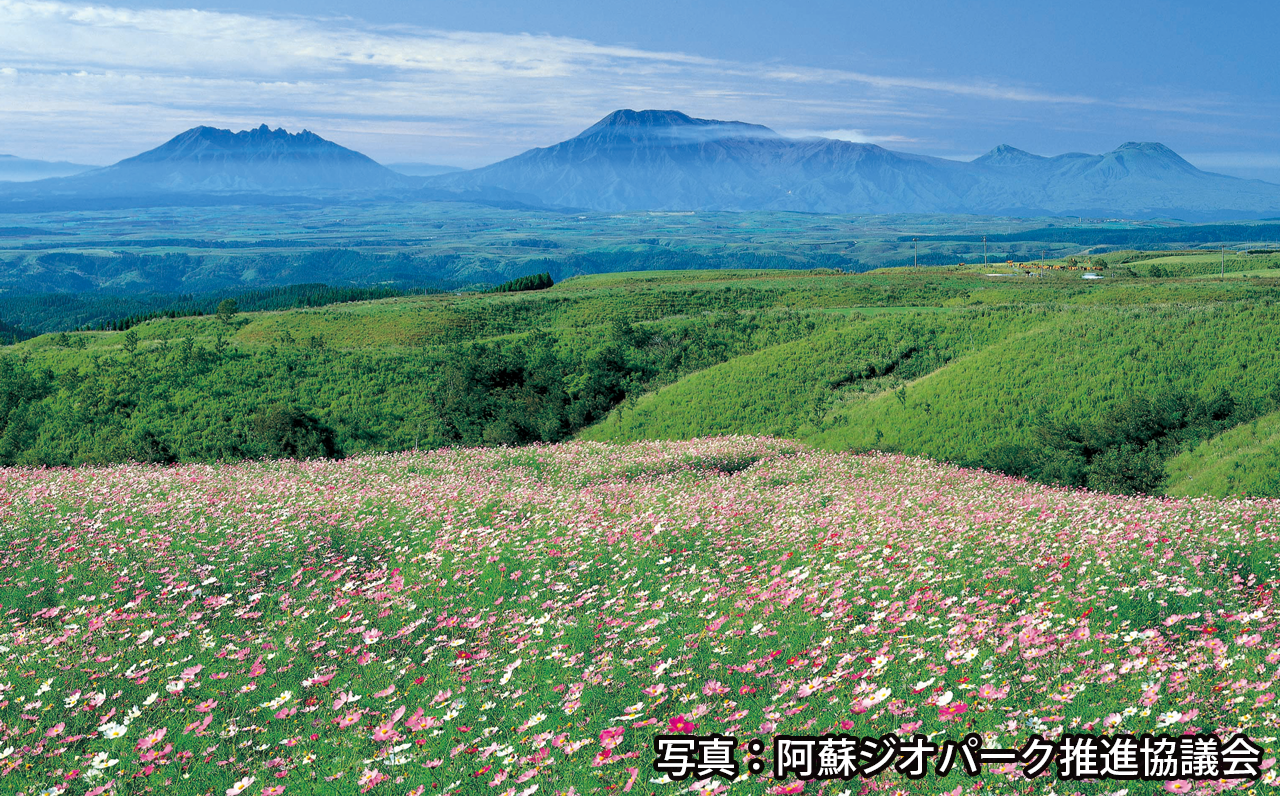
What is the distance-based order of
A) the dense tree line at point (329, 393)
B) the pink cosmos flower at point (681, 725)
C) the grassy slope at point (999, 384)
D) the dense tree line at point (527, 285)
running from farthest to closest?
the dense tree line at point (527, 285)
the dense tree line at point (329, 393)
the grassy slope at point (999, 384)
the pink cosmos flower at point (681, 725)

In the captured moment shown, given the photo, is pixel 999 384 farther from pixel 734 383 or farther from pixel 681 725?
pixel 681 725

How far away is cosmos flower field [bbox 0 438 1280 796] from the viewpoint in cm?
700

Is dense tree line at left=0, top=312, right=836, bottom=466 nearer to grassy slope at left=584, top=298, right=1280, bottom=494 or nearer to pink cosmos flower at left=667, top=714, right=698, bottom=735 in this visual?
grassy slope at left=584, top=298, right=1280, bottom=494

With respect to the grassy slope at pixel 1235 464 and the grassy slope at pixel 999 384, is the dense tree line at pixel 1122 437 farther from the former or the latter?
the grassy slope at pixel 999 384

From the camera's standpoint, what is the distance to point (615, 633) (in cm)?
935

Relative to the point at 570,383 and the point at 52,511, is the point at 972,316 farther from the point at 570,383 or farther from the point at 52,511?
the point at 52,511

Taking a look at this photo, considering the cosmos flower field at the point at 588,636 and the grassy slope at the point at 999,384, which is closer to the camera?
the cosmos flower field at the point at 588,636

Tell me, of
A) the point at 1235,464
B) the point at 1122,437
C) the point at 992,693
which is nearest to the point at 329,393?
the point at 1122,437

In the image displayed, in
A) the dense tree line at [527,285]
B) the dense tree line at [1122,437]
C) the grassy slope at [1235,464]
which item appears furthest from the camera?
the dense tree line at [527,285]

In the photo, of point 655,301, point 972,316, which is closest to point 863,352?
point 972,316

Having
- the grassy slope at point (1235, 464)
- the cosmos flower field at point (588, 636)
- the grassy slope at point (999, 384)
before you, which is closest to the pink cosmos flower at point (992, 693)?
the cosmos flower field at point (588, 636)

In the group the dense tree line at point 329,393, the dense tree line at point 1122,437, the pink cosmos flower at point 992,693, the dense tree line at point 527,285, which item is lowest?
the dense tree line at point 329,393

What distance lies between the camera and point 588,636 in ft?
31.1

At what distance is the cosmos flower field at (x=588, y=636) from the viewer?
700 cm
